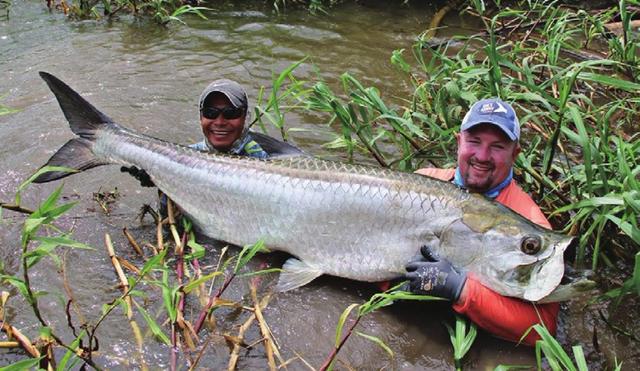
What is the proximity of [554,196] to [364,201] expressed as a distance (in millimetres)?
1434

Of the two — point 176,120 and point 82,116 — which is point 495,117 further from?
point 176,120

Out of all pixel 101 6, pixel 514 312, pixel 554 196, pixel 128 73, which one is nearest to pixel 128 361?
pixel 514 312

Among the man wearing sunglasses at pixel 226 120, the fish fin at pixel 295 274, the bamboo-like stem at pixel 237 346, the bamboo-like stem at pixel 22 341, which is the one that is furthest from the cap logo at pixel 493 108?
the bamboo-like stem at pixel 22 341

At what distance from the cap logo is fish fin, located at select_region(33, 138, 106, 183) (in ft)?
8.20

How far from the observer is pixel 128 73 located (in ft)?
21.1

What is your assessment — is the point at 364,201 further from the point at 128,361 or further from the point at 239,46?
the point at 239,46

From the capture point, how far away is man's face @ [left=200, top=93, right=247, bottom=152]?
380 centimetres

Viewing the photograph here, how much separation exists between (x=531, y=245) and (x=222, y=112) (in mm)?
2172

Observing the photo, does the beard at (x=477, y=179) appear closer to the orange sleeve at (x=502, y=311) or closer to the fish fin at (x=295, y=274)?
the orange sleeve at (x=502, y=311)

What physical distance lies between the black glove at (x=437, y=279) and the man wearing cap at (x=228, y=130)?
1.23 meters

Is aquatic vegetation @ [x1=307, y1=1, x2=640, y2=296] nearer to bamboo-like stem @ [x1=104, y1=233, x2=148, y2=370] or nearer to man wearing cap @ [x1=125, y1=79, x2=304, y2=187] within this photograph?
man wearing cap @ [x1=125, y1=79, x2=304, y2=187]

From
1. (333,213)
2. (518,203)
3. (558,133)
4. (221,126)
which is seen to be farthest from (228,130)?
(558,133)

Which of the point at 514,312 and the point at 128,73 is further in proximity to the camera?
the point at 128,73

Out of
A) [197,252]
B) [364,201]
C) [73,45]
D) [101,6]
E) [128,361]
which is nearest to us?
[128,361]
